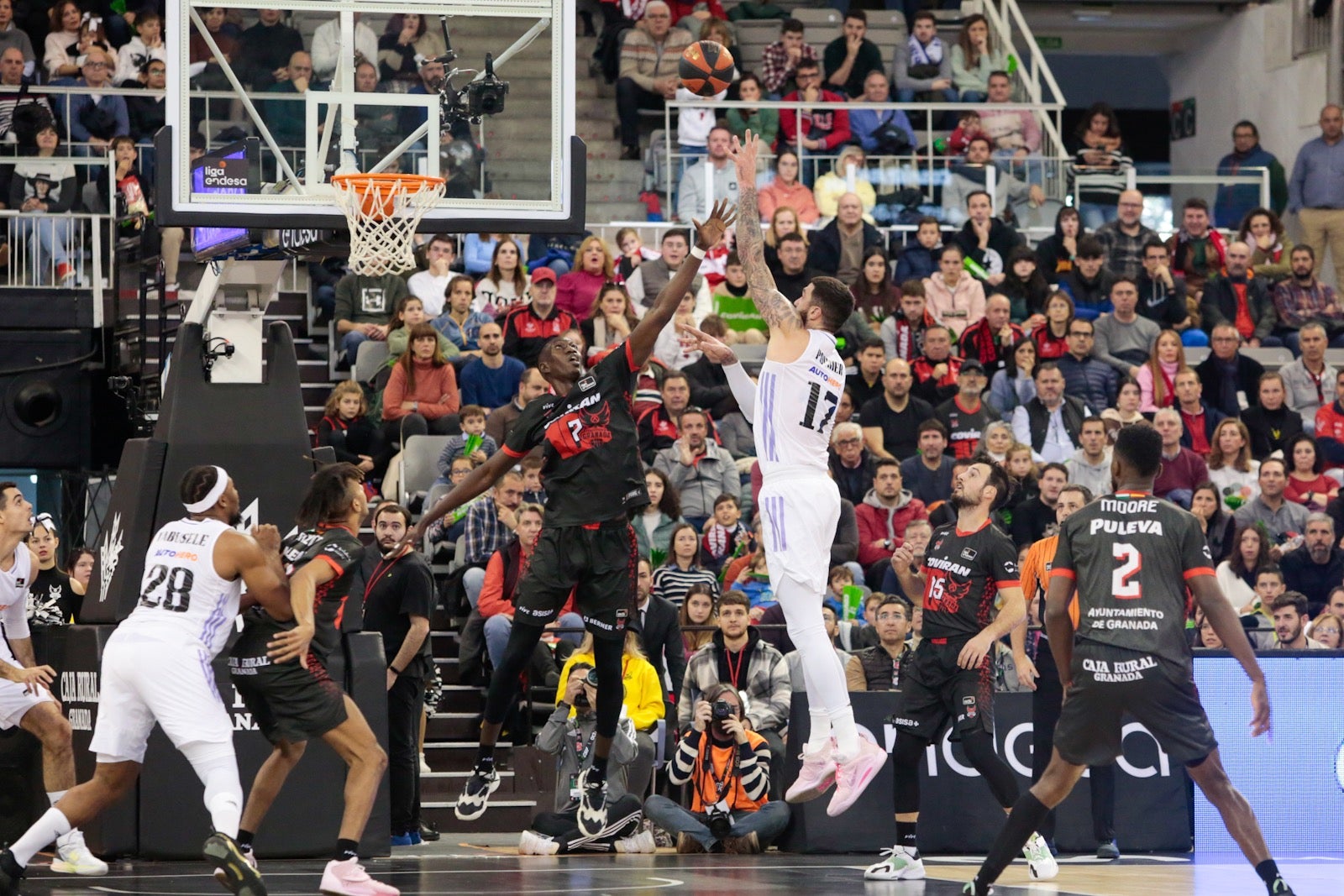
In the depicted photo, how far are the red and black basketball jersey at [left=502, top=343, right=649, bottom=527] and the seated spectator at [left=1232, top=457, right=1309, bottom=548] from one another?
800cm

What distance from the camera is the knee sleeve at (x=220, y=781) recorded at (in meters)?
9.30

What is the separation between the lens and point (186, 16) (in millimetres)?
11273

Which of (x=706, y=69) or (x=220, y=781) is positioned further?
(x=706, y=69)

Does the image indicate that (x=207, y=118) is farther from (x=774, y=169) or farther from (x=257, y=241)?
(x=774, y=169)

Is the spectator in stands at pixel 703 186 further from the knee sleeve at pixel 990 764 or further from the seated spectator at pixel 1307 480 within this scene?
the knee sleeve at pixel 990 764

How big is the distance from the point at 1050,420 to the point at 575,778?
6.99 m

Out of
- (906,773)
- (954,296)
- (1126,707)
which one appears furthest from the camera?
(954,296)

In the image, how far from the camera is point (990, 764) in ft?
37.1

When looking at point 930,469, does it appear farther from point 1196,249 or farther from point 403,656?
point 1196,249

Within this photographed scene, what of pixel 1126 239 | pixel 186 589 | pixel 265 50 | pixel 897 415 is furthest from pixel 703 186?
pixel 186 589

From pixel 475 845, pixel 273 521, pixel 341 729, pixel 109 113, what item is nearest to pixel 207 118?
pixel 273 521

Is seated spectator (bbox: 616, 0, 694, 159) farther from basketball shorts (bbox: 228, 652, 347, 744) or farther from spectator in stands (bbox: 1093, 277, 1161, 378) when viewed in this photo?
basketball shorts (bbox: 228, 652, 347, 744)

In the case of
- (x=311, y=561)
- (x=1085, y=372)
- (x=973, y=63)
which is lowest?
(x=311, y=561)

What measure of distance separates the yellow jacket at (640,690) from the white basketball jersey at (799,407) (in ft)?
11.7
